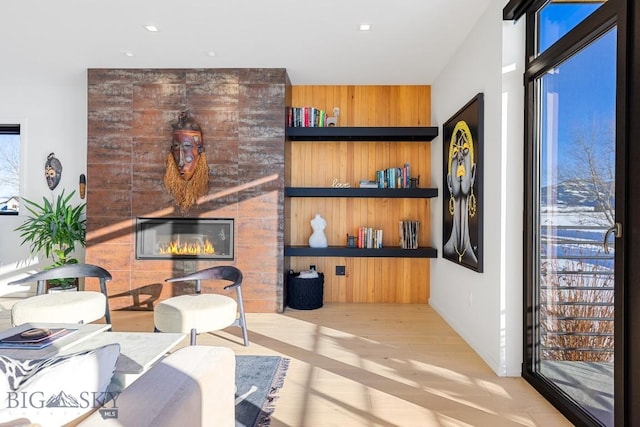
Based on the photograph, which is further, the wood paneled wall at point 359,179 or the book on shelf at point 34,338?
the wood paneled wall at point 359,179

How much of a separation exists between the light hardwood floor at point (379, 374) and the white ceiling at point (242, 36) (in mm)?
2580

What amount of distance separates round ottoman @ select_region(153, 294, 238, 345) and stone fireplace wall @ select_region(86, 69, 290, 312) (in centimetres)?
131

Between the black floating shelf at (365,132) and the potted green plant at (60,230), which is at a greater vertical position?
the black floating shelf at (365,132)

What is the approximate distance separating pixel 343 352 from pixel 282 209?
1.68m

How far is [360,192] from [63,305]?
2.87 m

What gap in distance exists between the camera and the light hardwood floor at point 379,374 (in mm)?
2092

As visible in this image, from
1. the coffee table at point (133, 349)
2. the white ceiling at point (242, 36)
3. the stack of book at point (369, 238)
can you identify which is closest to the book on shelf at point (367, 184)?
the stack of book at point (369, 238)

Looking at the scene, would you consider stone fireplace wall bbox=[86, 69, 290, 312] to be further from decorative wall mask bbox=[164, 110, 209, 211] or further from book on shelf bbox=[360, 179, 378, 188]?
book on shelf bbox=[360, 179, 378, 188]

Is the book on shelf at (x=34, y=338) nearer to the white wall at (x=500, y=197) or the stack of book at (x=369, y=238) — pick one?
the white wall at (x=500, y=197)

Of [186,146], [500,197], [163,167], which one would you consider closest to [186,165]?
[186,146]

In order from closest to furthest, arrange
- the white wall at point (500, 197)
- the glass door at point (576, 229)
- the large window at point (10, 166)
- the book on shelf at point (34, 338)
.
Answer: the book on shelf at point (34, 338), the glass door at point (576, 229), the white wall at point (500, 197), the large window at point (10, 166)

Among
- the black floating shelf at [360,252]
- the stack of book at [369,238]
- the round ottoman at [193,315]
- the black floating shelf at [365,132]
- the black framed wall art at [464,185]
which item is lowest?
the round ottoman at [193,315]

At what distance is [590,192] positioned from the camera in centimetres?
195

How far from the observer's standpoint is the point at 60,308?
2.70 meters
